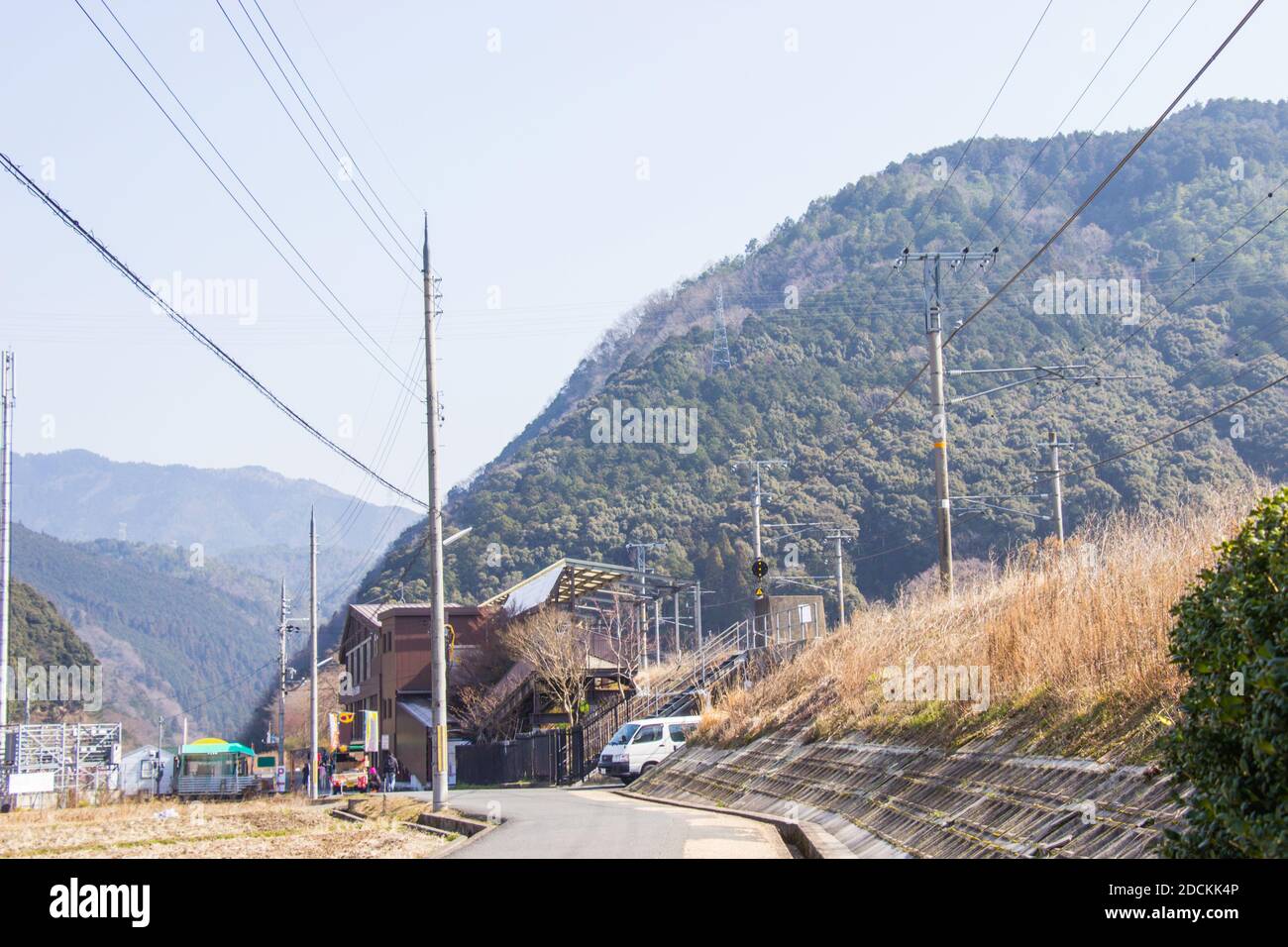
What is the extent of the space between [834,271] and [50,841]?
10400 cm

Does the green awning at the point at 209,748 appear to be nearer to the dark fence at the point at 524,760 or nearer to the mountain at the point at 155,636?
the dark fence at the point at 524,760

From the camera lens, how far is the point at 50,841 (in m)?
19.9

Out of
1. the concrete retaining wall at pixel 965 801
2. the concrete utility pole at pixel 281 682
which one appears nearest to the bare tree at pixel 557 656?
the concrete utility pole at pixel 281 682

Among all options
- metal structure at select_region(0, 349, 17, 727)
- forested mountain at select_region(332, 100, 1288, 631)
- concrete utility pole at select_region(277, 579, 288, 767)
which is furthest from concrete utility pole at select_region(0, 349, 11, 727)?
forested mountain at select_region(332, 100, 1288, 631)

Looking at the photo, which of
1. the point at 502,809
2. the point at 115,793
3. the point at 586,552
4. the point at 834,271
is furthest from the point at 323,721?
the point at 502,809

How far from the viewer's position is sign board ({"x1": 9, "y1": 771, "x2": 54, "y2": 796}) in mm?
35219

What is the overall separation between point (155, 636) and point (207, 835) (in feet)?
532

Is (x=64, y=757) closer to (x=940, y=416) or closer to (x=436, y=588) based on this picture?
(x=436, y=588)

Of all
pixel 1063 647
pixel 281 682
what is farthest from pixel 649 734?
pixel 281 682

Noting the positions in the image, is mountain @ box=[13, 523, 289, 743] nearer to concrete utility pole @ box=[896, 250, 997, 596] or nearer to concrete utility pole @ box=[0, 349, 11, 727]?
concrete utility pole @ box=[0, 349, 11, 727]

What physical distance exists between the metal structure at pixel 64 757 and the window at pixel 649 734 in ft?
53.3

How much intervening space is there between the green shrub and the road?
660cm

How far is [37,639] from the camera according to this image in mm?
81188
